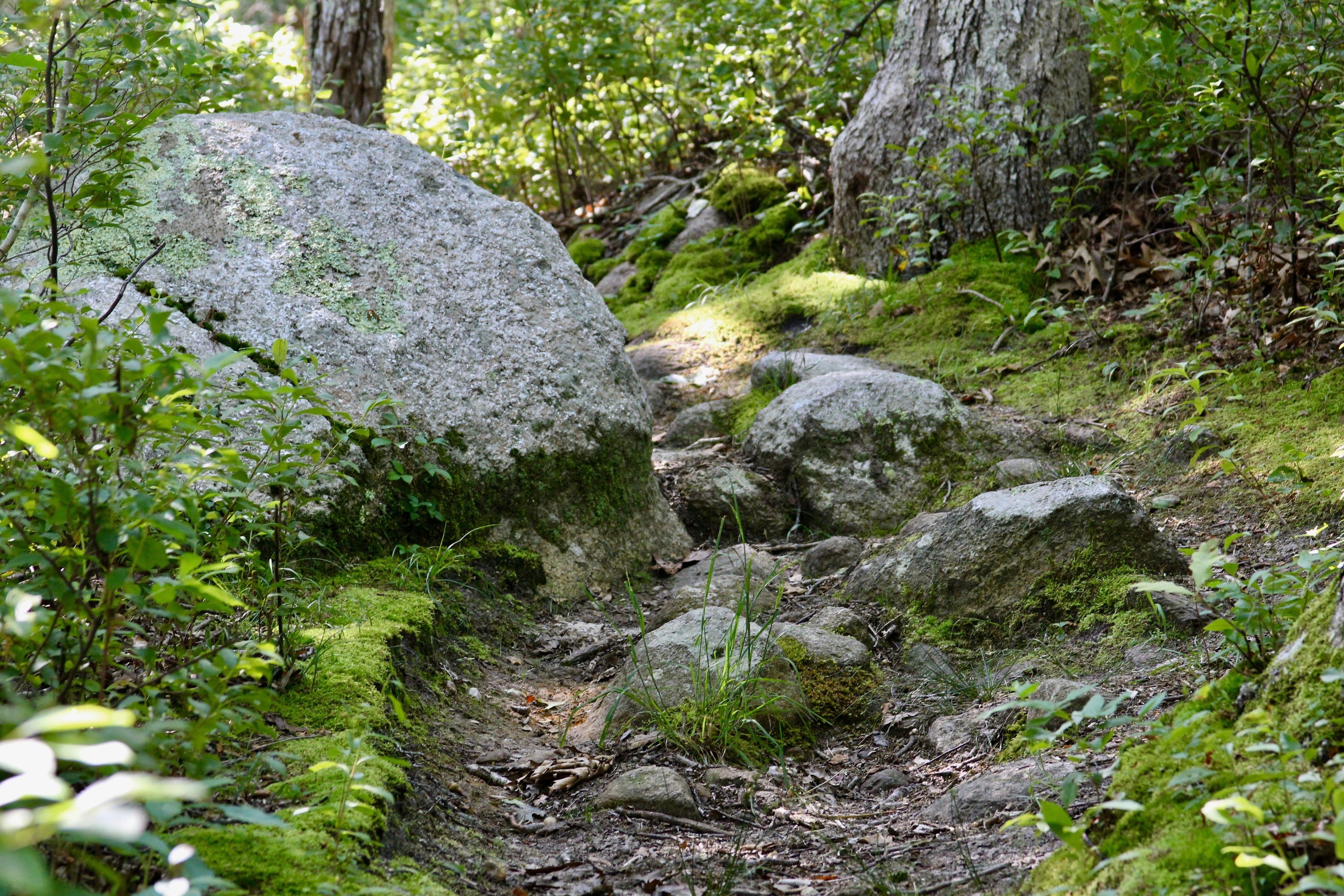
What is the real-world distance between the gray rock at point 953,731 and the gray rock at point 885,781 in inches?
6.4

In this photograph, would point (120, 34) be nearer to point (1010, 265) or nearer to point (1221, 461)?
point (1221, 461)

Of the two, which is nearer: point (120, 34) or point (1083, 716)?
point (1083, 716)

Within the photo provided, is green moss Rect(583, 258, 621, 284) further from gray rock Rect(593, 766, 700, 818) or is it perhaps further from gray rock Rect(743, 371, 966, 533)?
gray rock Rect(593, 766, 700, 818)

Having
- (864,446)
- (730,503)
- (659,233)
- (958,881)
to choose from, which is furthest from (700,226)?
(958,881)

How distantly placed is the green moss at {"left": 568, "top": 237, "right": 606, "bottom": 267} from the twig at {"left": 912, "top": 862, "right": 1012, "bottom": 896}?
25.9 ft

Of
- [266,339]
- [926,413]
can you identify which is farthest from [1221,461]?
[266,339]

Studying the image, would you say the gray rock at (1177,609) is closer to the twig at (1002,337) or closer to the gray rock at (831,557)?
the gray rock at (831,557)

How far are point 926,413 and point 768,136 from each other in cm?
388

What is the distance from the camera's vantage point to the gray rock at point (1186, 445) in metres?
4.21

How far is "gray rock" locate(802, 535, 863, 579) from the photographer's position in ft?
13.5

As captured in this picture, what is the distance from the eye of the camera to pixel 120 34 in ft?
9.69

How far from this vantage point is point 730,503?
4598 millimetres

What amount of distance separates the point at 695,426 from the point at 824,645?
98.1 inches

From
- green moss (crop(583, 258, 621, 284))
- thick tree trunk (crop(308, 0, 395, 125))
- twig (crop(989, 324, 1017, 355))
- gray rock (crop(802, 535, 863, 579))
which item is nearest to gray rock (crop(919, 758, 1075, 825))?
gray rock (crop(802, 535, 863, 579))
